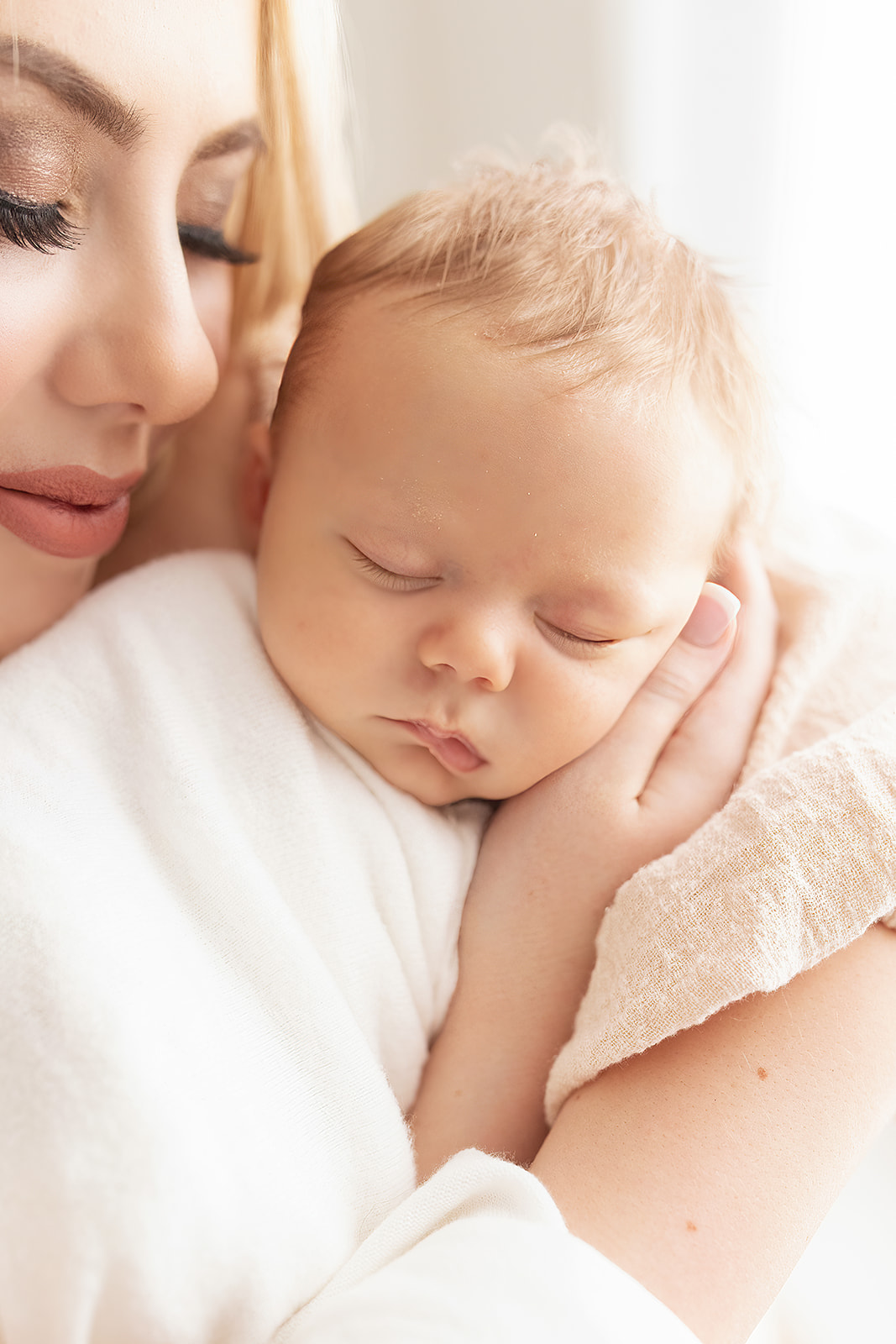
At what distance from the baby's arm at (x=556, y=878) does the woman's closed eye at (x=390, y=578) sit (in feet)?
0.77

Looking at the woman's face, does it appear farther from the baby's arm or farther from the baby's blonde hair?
the baby's arm

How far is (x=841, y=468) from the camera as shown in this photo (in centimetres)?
164

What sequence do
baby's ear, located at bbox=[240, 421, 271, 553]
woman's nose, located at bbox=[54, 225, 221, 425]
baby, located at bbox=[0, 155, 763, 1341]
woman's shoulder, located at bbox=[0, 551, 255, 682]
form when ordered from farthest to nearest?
baby's ear, located at bbox=[240, 421, 271, 553], woman's shoulder, located at bbox=[0, 551, 255, 682], woman's nose, located at bbox=[54, 225, 221, 425], baby, located at bbox=[0, 155, 763, 1341]

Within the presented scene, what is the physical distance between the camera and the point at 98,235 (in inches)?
37.8

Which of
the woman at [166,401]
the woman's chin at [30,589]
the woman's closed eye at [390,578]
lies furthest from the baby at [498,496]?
the woman's chin at [30,589]

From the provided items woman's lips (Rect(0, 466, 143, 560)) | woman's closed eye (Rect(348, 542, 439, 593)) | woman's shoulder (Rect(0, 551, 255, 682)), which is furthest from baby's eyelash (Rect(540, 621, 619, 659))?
woman's lips (Rect(0, 466, 143, 560))

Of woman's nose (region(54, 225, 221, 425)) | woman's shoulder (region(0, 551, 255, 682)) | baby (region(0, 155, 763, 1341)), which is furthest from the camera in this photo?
woman's shoulder (region(0, 551, 255, 682))

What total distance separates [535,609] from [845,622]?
390mm

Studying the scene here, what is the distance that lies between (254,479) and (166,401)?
28cm

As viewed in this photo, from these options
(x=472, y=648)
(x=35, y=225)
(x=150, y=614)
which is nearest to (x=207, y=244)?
(x=35, y=225)

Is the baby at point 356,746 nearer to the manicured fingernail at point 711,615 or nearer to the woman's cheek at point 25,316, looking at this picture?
the manicured fingernail at point 711,615

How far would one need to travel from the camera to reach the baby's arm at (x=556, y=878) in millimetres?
1008

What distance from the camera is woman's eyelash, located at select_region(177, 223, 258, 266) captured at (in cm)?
112

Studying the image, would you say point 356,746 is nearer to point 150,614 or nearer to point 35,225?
point 150,614
